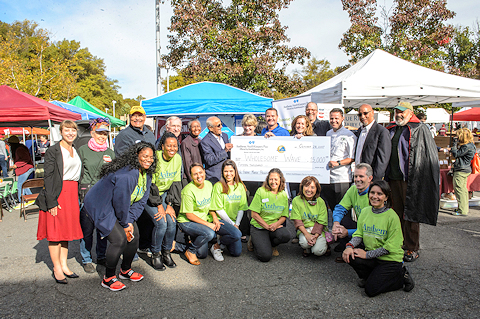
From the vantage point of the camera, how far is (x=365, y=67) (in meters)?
6.79

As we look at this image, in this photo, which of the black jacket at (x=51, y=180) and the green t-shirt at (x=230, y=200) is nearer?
the black jacket at (x=51, y=180)

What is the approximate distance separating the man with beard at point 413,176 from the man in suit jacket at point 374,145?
0.19 m

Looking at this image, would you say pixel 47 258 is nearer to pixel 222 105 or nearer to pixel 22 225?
pixel 22 225

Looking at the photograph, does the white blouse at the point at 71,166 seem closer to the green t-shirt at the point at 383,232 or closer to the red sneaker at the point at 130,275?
the red sneaker at the point at 130,275

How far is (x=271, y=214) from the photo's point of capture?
170 inches

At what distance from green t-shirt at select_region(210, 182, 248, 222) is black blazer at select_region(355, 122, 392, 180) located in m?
1.88

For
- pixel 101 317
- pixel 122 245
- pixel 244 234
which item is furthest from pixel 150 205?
pixel 244 234

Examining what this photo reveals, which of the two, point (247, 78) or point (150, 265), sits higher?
point (247, 78)

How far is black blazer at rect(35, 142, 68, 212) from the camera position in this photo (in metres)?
3.37

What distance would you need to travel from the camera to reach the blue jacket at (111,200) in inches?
123

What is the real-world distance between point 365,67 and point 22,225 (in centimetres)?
811

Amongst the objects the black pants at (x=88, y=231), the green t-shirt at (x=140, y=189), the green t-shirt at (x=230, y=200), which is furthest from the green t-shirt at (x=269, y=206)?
the black pants at (x=88, y=231)

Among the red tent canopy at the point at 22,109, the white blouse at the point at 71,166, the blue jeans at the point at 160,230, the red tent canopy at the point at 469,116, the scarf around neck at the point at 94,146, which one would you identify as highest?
the red tent canopy at the point at 469,116

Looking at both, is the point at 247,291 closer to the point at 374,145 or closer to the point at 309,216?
the point at 309,216
